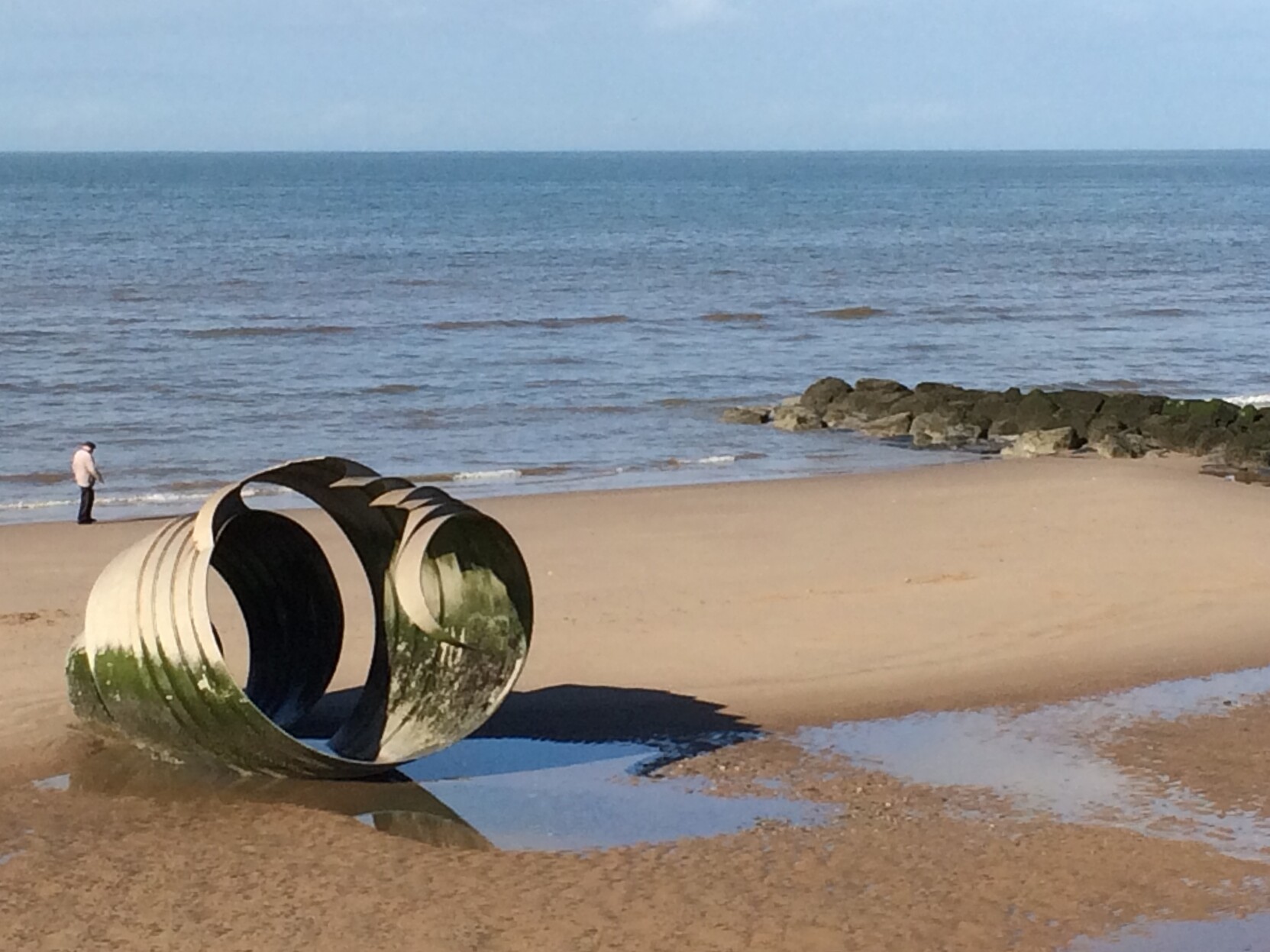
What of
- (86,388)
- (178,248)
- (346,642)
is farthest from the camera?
(178,248)

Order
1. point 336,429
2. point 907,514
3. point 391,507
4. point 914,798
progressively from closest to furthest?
point 914,798, point 391,507, point 907,514, point 336,429

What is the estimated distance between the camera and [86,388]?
107 ft

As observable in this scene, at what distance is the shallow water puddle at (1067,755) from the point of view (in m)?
10.6

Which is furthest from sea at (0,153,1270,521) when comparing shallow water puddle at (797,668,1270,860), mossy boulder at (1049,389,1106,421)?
shallow water puddle at (797,668,1270,860)

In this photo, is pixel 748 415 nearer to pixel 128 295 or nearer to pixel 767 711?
pixel 767 711

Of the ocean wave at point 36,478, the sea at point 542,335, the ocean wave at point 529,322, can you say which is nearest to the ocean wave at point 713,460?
the sea at point 542,335

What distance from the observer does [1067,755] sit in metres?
11.9

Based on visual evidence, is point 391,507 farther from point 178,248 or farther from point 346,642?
point 178,248

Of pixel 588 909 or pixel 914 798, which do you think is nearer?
pixel 588 909

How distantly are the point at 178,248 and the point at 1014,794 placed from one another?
62.7 meters

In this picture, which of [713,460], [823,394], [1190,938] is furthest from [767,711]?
[823,394]

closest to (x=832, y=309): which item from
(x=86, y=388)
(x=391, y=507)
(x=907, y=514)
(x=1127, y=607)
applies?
(x=86, y=388)

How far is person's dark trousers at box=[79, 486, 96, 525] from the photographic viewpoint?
2042cm

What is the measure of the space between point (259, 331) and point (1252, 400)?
21808 mm
